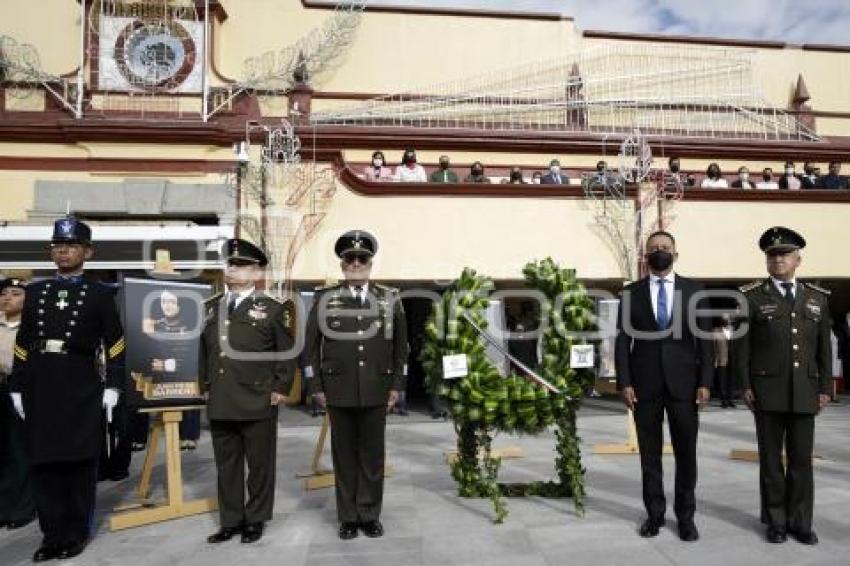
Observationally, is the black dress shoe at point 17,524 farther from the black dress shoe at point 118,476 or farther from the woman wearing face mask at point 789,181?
the woman wearing face mask at point 789,181

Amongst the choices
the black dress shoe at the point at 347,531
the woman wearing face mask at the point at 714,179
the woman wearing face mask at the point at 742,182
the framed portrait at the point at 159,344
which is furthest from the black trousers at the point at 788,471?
the woman wearing face mask at the point at 742,182

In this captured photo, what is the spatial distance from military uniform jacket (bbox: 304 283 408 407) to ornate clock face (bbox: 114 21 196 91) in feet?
30.8

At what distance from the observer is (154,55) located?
12.7 metres

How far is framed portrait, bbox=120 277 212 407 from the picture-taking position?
5.52m

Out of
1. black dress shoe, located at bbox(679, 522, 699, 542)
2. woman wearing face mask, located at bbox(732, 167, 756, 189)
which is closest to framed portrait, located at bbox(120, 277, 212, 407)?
black dress shoe, located at bbox(679, 522, 699, 542)

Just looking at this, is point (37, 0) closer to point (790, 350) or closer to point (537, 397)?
point (537, 397)

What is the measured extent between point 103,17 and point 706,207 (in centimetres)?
1143

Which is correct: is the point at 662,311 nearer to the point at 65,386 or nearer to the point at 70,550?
the point at 65,386

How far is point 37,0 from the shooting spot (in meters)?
13.1

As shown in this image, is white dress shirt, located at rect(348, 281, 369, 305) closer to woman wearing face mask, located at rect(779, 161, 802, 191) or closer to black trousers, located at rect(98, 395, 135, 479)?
black trousers, located at rect(98, 395, 135, 479)

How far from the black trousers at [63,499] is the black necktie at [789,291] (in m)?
4.88

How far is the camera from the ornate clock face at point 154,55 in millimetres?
Answer: 12594

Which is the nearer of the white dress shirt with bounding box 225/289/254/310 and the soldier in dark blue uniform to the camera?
the soldier in dark blue uniform

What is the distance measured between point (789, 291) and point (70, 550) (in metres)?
5.12
